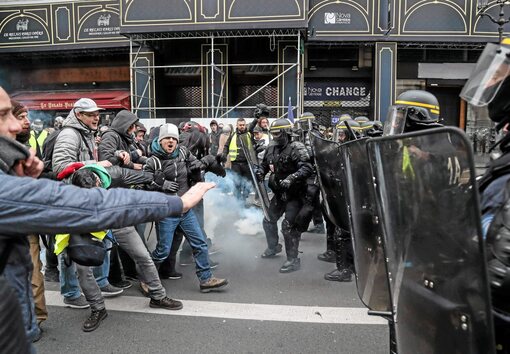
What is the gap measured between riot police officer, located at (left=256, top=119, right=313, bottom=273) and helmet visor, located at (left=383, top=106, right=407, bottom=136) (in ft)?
7.32

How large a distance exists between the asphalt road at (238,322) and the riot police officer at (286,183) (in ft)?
1.42

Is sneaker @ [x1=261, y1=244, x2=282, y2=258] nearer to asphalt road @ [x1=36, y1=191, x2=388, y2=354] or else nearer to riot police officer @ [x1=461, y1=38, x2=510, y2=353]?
asphalt road @ [x1=36, y1=191, x2=388, y2=354]

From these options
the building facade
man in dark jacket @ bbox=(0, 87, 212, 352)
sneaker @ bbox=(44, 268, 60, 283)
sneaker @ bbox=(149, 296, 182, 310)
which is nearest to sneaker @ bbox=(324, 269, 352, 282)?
sneaker @ bbox=(149, 296, 182, 310)

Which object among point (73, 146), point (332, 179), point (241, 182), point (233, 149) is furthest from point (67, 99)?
point (332, 179)

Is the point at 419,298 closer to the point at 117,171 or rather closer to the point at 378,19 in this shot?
the point at 117,171

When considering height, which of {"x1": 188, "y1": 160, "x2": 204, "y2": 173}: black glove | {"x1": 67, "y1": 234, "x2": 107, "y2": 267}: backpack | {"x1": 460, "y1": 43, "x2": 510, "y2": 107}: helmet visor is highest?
{"x1": 460, "y1": 43, "x2": 510, "y2": 107}: helmet visor

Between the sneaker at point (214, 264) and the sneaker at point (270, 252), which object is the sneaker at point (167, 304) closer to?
the sneaker at point (214, 264)

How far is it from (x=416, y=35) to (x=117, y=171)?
1381 centimetres

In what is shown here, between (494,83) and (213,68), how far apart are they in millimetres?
12917

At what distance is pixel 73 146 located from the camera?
3.98 m

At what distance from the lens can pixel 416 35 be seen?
14.6m

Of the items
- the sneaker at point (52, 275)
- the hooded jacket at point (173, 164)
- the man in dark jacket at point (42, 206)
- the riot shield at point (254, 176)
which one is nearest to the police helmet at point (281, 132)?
the riot shield at point (254, 176)

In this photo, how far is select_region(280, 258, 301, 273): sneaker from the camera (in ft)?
16.6

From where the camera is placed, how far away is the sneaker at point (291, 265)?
507cm
